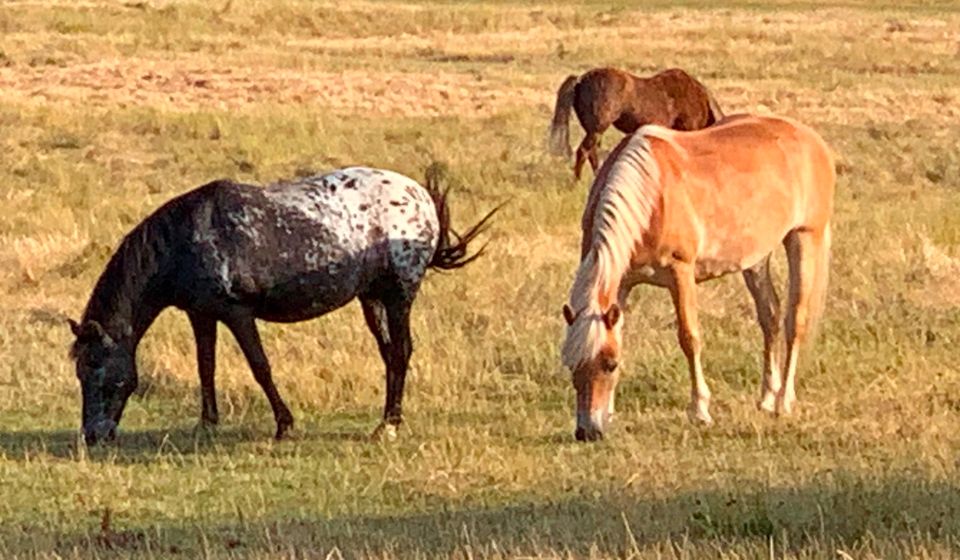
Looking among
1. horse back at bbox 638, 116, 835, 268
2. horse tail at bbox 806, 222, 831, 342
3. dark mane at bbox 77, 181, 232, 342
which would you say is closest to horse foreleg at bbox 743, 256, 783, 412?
horse tail at bbox 806, 222, 831, 342

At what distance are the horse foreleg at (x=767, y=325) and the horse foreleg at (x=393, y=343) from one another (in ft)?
6.74

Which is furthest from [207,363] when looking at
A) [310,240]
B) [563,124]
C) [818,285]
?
[563,124]

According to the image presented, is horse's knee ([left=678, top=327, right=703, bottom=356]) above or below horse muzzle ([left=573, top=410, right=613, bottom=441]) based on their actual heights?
above


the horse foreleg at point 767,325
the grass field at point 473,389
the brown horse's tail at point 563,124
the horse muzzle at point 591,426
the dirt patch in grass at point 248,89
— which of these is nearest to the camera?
the grass field at point 473,389

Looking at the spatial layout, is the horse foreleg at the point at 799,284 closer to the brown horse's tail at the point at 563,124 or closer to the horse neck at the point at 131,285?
the horse neck at the point at 131,285

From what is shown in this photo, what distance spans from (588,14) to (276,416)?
47.1 meters

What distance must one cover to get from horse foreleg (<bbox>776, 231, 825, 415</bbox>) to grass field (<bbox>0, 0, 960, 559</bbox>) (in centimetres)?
32

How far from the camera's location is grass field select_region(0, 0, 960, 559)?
740cm

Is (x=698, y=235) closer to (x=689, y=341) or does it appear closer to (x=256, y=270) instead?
(x=689, y=341)

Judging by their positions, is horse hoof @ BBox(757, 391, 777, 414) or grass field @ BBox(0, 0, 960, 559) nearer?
grass field @ BBox(0, 0, 960, 559)

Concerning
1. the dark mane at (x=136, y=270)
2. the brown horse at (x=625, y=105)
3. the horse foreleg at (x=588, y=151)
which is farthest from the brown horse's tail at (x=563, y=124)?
the dark mane at (x=136, y=270)

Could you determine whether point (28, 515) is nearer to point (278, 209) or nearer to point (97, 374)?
point (97, 374)

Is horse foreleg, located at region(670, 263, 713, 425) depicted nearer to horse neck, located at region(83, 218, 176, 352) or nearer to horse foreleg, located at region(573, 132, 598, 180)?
horse neck, located at region(83, 218, 176, 352)

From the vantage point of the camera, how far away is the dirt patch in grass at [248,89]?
29.2m
